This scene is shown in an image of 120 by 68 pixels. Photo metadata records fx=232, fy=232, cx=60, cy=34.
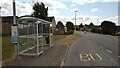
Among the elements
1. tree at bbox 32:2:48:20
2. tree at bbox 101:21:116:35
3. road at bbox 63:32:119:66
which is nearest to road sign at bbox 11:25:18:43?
road at bbox 63:32:119:66

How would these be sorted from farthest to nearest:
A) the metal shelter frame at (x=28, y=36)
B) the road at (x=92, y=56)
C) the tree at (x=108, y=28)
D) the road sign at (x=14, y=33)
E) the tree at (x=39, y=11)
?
the tree at (x=108, y=28) < the tree at (x=39, y=11) < the metal shelter frame at (x=28, y=36) < the road sign at (x=14, y=33) < the road at (x=92, y=56)

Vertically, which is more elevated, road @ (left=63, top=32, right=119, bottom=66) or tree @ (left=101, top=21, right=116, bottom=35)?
tree @ (left=101, top=21, right=116, bottom=35)

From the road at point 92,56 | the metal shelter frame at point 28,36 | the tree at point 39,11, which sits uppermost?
the tree at point 39,11

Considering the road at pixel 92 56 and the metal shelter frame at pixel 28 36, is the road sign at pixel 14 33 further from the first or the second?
the road at pixel 92 56

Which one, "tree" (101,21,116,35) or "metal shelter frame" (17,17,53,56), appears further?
"tree" (101,21,116,35)

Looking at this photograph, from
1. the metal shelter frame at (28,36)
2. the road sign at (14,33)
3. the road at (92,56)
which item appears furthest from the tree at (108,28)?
the road sign at (14,33)

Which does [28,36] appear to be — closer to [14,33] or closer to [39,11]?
[14,33]

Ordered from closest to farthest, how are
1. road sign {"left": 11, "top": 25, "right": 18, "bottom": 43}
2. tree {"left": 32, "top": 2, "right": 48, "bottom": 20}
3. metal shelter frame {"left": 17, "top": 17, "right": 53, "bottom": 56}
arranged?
road sign {"left": 11, "top": 25, "right": 18, "bottom": 43} < metal shelter frame {"left": 17, "top": 17, "right": 53, "bottom": 56} < tree {"left": 32, "top": 2, "right": 48, "bottom": 20}

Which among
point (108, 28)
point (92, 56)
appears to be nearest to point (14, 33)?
point (92, 56)

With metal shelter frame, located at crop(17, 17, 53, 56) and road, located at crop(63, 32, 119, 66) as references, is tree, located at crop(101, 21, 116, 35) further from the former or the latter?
metal shelter frame, located at crop(17, 17, 53, 56)

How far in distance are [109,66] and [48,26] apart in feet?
47.5

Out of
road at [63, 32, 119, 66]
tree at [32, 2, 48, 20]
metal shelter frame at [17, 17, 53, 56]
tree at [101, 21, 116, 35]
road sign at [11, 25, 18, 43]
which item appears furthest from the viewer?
tree at [101, 21, 116, 35]

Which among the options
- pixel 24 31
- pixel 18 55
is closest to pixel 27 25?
pixel 24 31

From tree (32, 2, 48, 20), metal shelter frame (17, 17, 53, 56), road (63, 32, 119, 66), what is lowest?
road (63, 32, 119, 66)
